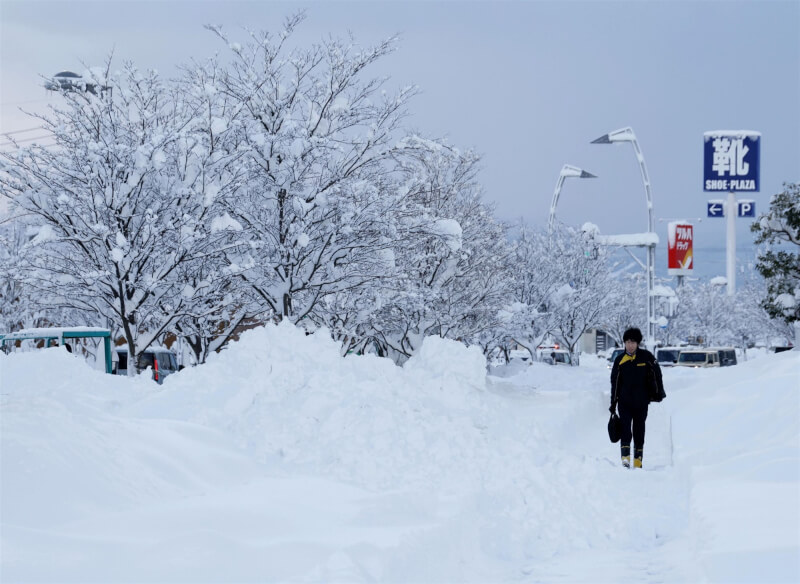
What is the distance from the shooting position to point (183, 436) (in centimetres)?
823

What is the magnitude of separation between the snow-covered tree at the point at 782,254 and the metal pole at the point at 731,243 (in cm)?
7108

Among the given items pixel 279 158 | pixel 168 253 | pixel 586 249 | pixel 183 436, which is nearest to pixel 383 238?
pixel 279 158

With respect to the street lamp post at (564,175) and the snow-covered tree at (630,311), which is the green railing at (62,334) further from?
the snow-covered tree at (630,311)

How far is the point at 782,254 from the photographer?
126 ft

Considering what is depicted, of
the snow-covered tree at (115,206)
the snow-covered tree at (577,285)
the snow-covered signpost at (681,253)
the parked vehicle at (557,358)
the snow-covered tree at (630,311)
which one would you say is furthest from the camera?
the snow-covered signpost at (681,253)

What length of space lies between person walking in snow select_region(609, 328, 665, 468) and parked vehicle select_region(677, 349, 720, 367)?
99.7ft

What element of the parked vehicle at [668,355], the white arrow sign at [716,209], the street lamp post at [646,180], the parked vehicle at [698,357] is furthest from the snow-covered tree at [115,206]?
the white arrow sign at [716,209]

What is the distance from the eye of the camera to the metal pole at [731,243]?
109m

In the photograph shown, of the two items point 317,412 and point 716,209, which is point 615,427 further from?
point 716,209

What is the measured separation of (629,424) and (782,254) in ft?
97.4

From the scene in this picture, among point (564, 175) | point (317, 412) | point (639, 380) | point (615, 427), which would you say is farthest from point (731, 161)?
point (317, 412)

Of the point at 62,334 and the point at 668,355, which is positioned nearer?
the point at 62,334

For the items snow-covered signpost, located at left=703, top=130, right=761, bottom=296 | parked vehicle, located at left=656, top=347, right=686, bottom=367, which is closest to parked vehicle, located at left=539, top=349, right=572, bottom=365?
parked vehicle, located at left=656, top=347, right=686, bottom=367

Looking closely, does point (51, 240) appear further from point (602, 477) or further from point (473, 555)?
point (473, 555)
